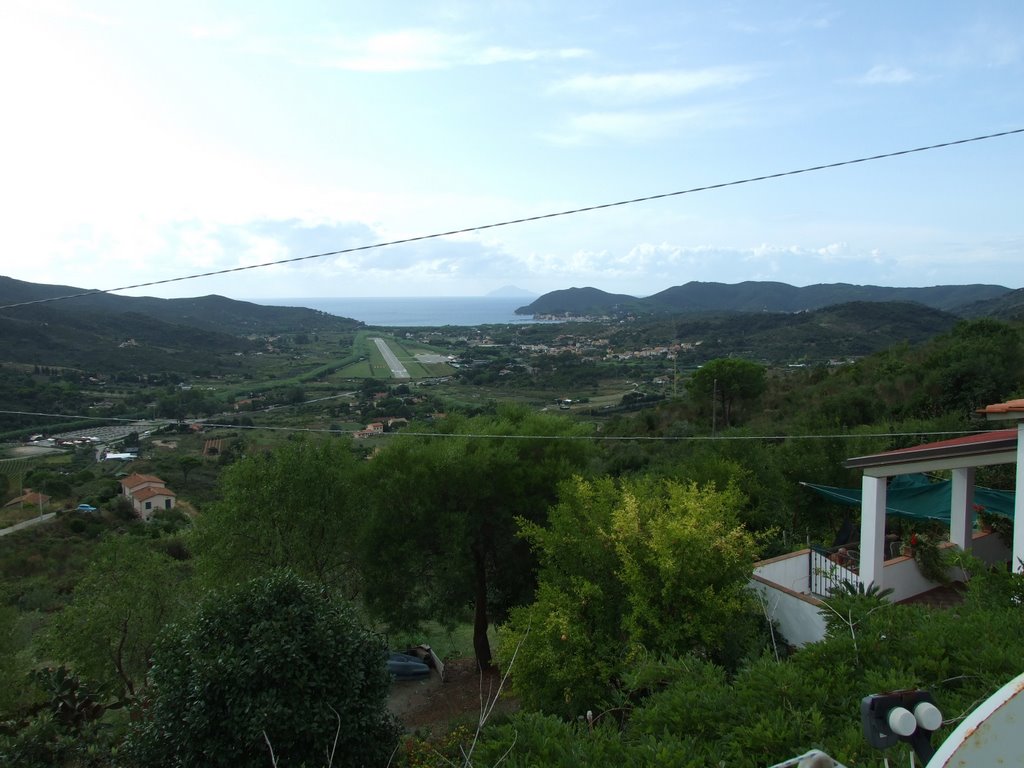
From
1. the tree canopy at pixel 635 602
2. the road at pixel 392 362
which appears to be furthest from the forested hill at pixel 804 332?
the tree canopy at pixel 635 602

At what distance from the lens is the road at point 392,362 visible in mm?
47125

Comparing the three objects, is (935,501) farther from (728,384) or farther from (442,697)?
(728,384)

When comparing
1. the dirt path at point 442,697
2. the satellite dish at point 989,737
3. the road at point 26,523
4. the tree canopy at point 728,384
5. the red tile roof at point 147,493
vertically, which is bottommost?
the road at point 26,523

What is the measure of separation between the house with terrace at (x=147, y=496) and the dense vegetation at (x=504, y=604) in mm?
2070

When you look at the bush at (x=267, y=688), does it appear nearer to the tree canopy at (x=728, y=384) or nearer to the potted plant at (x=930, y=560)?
the potted plant at (x=930, y=560)

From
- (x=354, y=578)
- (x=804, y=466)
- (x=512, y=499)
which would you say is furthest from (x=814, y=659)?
(x=804, y=466)

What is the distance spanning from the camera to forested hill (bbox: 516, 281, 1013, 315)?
8794 cm

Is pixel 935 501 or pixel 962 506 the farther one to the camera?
pixel 935 501

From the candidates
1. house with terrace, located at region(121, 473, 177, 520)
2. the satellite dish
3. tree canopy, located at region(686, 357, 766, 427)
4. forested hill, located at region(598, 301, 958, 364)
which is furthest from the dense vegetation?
forested hill, located at region(598, 301, 958, 364)

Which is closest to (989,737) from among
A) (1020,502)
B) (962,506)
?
(1020,502)

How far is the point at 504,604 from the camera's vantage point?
42.6 ft

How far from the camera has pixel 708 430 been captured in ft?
92.4

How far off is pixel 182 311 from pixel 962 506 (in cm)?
7019

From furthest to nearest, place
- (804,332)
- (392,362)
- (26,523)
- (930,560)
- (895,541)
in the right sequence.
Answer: (392,362)
(804,332)
(26,523)
(895,541)
(930,560)
